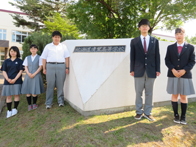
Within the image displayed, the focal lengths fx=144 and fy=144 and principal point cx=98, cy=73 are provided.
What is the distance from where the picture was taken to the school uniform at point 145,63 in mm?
2719

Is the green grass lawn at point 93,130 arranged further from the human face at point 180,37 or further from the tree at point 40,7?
the tree at point 40,7

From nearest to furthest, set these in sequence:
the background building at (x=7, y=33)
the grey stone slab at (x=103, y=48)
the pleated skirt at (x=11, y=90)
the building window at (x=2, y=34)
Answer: the grey stone slab at (x=103, y=48) < the pleated skirt at (x=11, y=90) < the background building at (x=7, y=33) < the building window at (x=2, y=34)

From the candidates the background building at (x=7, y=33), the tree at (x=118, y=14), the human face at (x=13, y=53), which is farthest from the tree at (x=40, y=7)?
the human face at (x=13, y=53)

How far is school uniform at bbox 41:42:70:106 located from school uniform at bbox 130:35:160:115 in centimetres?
164

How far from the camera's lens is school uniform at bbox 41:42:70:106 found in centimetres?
333

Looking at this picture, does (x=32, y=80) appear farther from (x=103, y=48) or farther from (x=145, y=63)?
(x=145, y=63)

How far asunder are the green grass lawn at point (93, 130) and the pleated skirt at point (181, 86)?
0.63 metres

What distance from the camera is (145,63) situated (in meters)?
2.72

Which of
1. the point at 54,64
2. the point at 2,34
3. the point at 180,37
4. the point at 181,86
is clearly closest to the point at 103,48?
the point at 54,64

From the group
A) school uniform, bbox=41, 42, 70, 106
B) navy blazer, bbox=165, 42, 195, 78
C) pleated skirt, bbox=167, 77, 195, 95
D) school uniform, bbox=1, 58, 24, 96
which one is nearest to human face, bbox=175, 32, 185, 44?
navy blazer, bbox=165, 42, 195, 78

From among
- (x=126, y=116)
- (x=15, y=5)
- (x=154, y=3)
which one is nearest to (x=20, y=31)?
(x=15, y=5)

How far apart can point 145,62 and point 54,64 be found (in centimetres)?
201

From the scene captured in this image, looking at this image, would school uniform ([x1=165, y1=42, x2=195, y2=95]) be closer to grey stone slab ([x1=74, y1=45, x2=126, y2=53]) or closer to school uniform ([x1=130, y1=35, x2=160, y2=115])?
school uniform ([x1=130, y1=35, x2=160, y2=115])

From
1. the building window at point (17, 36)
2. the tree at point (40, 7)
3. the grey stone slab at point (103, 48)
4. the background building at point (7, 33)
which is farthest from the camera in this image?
the building window at point (17, 36)
